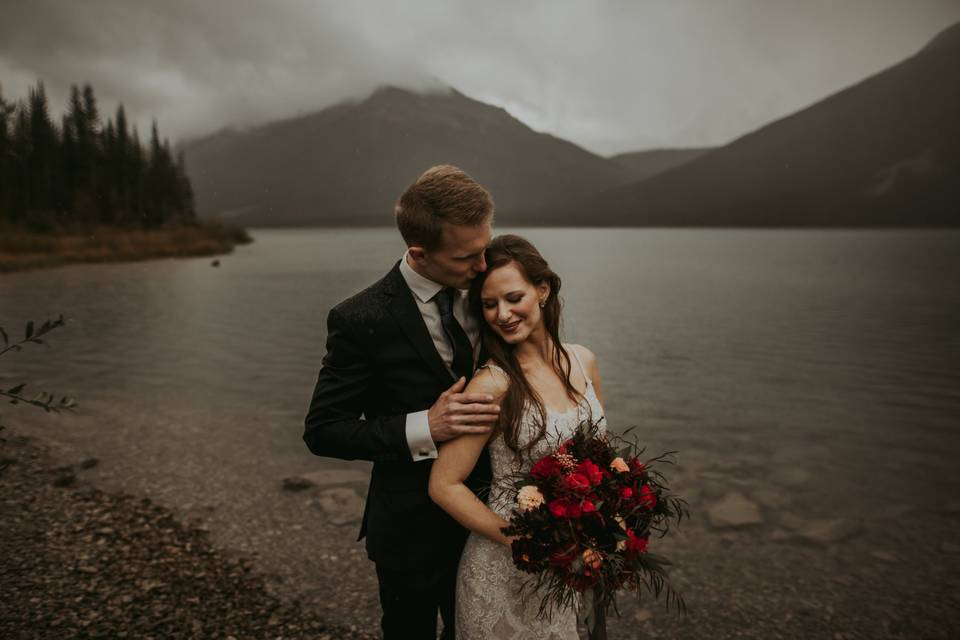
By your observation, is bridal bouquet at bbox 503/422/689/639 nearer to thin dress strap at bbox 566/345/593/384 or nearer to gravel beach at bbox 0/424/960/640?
thin dress strap at bbox 566/345/593/384

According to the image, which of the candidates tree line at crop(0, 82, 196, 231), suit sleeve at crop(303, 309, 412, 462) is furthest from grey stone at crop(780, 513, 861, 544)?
tree line at crop(0, 82, 196, 231)

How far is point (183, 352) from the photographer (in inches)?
778

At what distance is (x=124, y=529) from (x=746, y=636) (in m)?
6.49

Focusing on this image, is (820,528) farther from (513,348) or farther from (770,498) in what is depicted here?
(513,348)

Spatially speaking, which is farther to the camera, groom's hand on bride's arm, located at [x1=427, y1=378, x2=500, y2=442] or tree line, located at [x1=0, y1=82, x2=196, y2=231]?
tree line, located at [x1=0, y1=82, x2=196, y2=231]

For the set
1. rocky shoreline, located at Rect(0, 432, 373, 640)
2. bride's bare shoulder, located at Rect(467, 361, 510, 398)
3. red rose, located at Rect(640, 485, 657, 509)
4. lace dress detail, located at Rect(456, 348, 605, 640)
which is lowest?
rocky shoreline, located at Rect(0, 432, 373, 640)

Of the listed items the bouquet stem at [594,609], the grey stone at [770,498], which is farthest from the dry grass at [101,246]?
the bouquet stem at [594,609]

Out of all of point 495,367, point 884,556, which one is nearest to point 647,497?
point 495,367

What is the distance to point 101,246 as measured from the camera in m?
57.9

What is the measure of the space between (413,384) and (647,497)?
47.6 inches

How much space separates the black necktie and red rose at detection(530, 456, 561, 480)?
2.15 ft

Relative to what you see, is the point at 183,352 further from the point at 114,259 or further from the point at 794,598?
the point at 114,259

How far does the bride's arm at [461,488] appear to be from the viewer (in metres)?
2.92

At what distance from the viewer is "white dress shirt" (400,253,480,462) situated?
2916 mm
